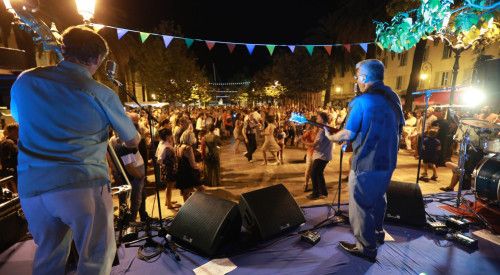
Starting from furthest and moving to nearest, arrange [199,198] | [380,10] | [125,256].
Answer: [380,10]
[199,198]
[125,256]

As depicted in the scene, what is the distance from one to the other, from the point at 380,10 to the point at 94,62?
694 inches

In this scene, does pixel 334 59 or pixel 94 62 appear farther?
pixel 334 59

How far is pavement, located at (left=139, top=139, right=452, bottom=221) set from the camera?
22.5 feet

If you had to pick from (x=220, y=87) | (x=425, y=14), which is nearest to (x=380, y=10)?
(x=425, y=14)

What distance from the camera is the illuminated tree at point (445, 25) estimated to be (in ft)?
15.3

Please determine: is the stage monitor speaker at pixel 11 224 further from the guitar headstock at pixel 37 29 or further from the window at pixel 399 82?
the window at pixel 399 82

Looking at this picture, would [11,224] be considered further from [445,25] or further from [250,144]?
[250,144]

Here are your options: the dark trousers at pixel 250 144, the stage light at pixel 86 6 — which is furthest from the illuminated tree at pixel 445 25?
the dark trousers at pixel 250 144

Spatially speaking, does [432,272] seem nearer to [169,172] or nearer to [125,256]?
[125,256]

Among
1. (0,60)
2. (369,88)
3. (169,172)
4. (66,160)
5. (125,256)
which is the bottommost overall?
(125,256)

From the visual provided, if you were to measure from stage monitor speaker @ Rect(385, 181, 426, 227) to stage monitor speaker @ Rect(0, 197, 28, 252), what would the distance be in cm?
550

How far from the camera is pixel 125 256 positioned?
137 inches

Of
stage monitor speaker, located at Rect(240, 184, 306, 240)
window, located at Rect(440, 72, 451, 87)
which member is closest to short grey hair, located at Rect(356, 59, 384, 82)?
stage monitor speaker, located at Rect(240, 184, 306, 240)

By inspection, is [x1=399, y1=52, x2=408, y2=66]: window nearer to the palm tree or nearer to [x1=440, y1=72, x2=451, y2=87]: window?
[x1=440, y1=72, x2=451, y2=87]: window
